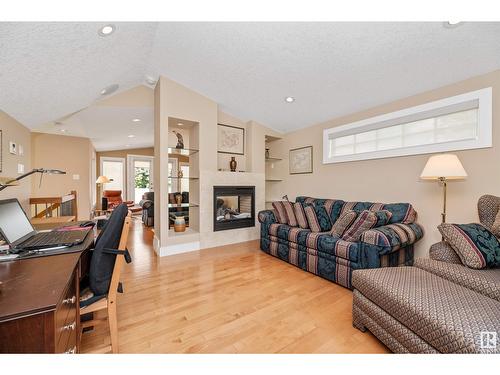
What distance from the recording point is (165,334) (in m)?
1.55

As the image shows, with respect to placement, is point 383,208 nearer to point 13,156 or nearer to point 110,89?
point 110,89

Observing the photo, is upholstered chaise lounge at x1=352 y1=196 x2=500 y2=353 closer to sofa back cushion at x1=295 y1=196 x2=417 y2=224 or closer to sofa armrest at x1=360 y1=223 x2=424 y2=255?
sofa armrest at x1=360 y1=223 x2=424 y2=255

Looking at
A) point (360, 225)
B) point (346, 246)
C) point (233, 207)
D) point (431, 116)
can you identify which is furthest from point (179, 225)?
point (431, 116)

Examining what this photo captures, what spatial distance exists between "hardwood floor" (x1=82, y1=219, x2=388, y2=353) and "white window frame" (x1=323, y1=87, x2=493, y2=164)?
1878 mm

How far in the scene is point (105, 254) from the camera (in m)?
1.24

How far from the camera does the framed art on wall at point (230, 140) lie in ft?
13.4

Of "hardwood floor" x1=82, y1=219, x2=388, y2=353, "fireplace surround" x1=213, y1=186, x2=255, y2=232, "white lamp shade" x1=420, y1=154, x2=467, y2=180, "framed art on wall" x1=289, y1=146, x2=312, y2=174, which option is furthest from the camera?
"framed art on wall" x1=289, y1=146, x2=312, y2=174

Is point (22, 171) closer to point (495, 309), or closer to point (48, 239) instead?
point (48, 239)

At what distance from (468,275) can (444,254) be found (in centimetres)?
32

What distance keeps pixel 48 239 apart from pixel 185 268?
165 cm

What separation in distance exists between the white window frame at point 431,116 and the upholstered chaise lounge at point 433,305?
777 mm

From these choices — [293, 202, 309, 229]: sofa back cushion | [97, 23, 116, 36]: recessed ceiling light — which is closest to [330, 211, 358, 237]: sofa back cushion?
[293, 202, 309, 229]: sofa back cushion

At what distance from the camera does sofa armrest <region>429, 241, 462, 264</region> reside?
5.61ft

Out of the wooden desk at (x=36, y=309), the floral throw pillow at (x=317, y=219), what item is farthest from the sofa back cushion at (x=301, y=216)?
the wooden desk at (x=36, y=309)
